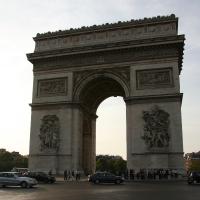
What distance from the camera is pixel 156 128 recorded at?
118 feet

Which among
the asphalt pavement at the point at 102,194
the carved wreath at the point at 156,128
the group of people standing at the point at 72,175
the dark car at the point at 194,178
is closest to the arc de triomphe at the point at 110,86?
the carved wreath at the point at 156,128

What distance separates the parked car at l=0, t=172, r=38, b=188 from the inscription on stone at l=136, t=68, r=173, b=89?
16014mm

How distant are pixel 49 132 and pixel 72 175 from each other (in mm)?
5264

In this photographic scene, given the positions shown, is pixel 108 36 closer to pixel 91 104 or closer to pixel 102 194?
pixel 91 104

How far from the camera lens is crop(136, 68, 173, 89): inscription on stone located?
37.0 m

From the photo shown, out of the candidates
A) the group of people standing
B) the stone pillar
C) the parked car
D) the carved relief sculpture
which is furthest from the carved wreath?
the parked car

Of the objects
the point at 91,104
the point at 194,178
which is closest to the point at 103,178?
the point at 194,178

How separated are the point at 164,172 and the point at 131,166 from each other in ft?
11.3

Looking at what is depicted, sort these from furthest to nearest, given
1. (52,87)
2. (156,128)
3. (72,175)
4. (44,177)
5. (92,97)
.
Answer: (92,97), (52,87), (72,175), (156,128), (44,177)

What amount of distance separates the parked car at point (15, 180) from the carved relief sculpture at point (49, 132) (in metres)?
12.1

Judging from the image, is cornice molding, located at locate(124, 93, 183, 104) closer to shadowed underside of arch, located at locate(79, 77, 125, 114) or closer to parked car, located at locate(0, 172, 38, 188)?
shadowed underside of arch, located at locate(79, 77, 125, 114)

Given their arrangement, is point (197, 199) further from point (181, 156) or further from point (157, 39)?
point (157, 39)

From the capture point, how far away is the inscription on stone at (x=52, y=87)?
4056cm

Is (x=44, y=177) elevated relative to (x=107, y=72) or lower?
lower
